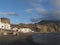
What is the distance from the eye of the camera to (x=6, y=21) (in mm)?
160625

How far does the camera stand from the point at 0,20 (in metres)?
160

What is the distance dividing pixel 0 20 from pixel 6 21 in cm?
483
